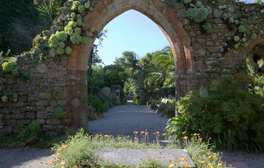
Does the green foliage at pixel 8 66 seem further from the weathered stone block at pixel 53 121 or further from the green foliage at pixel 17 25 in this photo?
the green foliage at pixel 17 25

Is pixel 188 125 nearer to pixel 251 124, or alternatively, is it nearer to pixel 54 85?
pixel 251 124

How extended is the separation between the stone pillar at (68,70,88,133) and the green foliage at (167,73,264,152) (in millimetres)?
2658

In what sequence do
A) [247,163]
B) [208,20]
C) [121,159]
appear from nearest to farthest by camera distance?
[121,159] < [247,163] < [208,20]

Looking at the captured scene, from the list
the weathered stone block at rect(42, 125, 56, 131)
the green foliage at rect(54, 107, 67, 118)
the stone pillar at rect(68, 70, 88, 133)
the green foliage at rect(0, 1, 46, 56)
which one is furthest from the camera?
the green foliage at rect(0, 1, 46, 56)

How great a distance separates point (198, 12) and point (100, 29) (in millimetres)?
2845

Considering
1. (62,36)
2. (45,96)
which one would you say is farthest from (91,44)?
(45,96)

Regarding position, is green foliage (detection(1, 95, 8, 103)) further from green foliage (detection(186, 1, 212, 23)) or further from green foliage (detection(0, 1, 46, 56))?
green foliage (detection(0, 1, 46, 56))

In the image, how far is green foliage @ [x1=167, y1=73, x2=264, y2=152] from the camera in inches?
159

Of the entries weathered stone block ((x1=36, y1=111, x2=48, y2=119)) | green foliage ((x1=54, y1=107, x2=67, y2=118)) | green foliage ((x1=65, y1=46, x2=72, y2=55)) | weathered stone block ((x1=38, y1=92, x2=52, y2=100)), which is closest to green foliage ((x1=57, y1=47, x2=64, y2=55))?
green foliage ((x1=65, y1=46, x2=72, y2=55))

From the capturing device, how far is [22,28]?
38.2ft

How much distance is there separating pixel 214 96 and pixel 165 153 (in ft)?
6.93

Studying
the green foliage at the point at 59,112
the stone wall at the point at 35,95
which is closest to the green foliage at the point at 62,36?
the stone wall at the point at 35,95

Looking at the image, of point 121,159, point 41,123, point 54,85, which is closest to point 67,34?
point 54,85

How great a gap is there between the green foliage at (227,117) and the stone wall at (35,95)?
3.30 m
